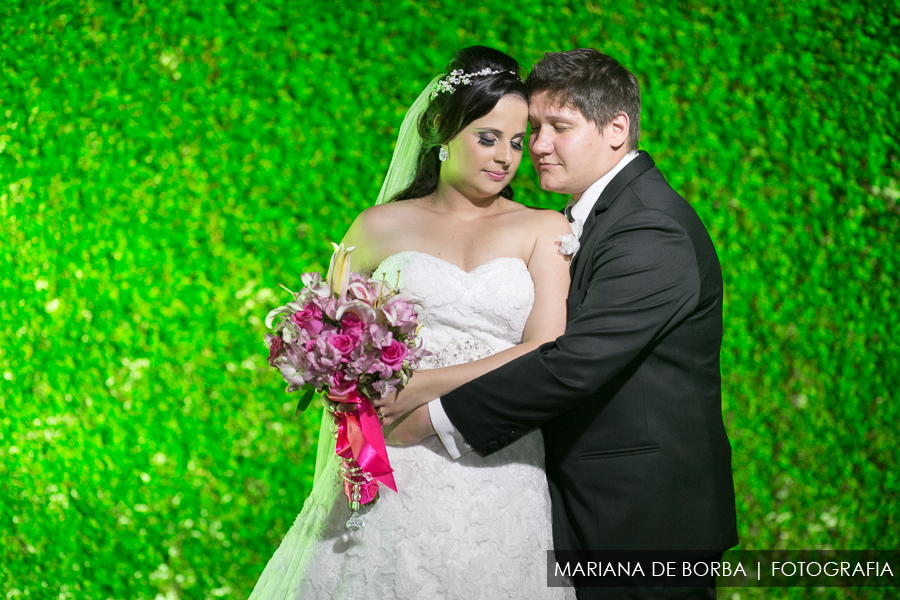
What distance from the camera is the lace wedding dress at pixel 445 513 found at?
191 centimetres

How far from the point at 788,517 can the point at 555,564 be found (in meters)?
2.09

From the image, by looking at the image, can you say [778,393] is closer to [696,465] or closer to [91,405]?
[696,465]

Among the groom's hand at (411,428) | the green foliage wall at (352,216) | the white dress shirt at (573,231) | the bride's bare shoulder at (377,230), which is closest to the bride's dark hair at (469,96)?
the bride's bare shoulder at (377,230)

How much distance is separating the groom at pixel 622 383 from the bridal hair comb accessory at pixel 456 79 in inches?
9.2

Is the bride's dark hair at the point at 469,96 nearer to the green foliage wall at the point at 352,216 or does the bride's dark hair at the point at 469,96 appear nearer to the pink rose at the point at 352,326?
the pink rose at the point at 352,326

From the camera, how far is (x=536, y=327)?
2.16 meters

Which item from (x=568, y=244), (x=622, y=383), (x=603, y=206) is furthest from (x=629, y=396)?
(x=603, y=206)

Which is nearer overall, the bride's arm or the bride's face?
the bride's arm

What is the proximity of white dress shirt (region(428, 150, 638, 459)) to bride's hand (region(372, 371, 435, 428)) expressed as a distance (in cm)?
4

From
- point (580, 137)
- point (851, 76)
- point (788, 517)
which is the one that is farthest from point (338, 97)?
point (788, 517)

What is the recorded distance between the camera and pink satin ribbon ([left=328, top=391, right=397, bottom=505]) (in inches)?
73.0

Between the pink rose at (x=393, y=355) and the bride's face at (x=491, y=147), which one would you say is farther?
the bride's face at (x=491, y=147)

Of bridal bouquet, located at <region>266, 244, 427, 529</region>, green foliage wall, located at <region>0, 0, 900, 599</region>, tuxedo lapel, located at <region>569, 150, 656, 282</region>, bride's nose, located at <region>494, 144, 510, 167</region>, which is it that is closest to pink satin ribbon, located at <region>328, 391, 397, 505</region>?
bridal bouquet, located at <region>266, 244, 427, 529</region>

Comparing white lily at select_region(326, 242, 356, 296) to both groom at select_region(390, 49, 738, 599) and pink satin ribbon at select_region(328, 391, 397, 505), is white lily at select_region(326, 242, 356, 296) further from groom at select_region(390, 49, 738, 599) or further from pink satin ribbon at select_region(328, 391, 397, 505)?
groom at select_region(390, 49, 738, 599)
